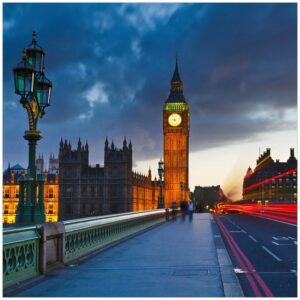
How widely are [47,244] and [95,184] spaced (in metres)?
139

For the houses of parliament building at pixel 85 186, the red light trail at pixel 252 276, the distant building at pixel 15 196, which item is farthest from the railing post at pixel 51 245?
the distant building at pixel 15 196

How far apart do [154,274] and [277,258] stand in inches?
218

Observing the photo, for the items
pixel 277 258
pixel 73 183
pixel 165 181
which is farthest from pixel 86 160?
pixel 277 258

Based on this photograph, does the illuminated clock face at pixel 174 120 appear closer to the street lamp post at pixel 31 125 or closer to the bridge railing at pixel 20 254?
the street lamp post at pixel 31 125

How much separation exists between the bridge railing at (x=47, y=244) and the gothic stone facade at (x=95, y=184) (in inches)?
5065

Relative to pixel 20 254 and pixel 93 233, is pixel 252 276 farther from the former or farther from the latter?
pixel 93 233

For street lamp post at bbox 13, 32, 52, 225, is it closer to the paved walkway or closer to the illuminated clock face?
the paved walkway

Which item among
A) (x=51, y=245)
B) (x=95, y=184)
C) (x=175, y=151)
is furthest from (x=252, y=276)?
(x=175, y=151)

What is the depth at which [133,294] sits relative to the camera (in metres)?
9.22

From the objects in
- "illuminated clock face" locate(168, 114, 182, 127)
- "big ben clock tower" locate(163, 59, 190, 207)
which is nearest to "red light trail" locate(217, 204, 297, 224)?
"big ben clock tower" locate(163, 59, 190, 207)

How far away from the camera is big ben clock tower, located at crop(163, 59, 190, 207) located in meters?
176

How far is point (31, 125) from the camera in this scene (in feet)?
47.3

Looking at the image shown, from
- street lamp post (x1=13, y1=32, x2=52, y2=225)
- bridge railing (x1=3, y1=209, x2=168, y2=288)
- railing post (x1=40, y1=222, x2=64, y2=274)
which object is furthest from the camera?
street lamp post (x1=13, y1=32, x2=52, y2=225)

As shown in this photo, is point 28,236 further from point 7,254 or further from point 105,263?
point 105,263
